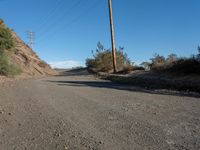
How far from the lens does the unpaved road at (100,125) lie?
5.62 metres

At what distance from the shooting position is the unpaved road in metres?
5.62

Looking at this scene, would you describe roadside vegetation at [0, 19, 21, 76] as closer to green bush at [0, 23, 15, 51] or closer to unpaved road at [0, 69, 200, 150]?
green bush at [0, 23, 15, 51]

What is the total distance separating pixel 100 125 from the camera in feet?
23.3

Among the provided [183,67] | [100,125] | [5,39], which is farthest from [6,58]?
[100,125]

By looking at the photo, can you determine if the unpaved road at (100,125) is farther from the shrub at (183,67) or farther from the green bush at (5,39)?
the green bush at (5,39)

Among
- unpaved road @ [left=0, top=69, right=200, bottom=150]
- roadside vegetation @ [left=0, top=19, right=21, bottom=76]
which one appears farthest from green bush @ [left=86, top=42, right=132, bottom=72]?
unpaved road @ [left=0, top=69, right=200, bottom=150]

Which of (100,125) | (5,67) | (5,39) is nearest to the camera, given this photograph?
(100,125)

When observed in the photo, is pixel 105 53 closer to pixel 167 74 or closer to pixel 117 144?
pixel 167 74

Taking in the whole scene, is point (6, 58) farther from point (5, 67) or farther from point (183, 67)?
point (183, 67)

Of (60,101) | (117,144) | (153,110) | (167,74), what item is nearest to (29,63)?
(167,74)

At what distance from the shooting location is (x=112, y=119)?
7680mm

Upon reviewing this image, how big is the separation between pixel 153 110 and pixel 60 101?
12.8ft

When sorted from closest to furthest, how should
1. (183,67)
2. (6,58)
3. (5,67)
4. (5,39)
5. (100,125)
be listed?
(100,125) < (183,67) < (5,67) < (6,58) < (5,39)

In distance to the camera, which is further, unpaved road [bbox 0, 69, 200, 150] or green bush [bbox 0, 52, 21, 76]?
green bush [bbox 0, 52, 21, 76]
